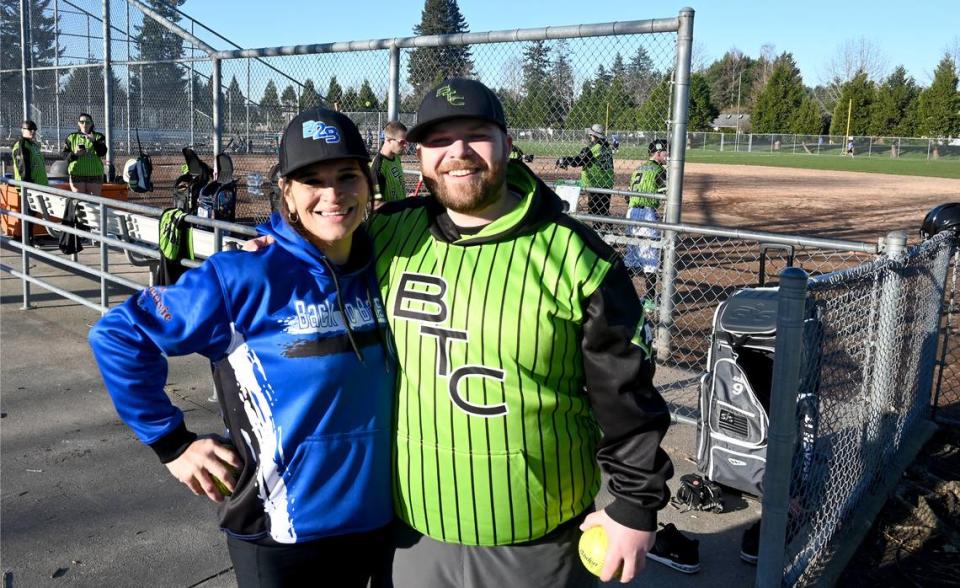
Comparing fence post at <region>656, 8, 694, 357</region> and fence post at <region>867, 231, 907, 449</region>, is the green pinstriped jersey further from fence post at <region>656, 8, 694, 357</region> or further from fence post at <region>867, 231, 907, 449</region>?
fence post at <region>656, 8, 694, 357</region>

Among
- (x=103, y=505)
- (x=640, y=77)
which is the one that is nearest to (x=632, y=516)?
(x=103, y=505)

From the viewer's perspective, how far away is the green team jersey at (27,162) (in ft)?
36.3

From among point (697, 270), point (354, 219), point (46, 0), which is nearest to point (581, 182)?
point (697, 270)

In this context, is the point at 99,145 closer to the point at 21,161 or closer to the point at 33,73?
the point at 21,161

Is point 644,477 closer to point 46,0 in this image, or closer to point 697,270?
point 697,270

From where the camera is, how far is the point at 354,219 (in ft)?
6.95

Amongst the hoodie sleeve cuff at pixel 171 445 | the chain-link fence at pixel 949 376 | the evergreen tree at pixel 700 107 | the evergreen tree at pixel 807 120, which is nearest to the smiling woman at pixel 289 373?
the hoodie sleeve cuff at pixel 171 445

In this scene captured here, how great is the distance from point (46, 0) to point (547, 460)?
2749cm

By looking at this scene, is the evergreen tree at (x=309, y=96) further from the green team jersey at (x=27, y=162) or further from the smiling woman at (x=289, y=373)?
the smiling woman at (x=289, y=373)

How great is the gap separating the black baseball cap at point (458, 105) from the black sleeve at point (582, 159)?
6928 mm

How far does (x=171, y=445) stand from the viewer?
6.74 ft

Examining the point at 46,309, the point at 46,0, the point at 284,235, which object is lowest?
the point at 46,309

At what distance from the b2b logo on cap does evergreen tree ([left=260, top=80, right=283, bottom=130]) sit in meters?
10.6

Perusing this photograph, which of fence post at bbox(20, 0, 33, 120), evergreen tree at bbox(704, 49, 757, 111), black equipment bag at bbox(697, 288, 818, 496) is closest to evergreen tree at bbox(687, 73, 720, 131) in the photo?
evergreen tree at bbox(704, 49, 757, 111)
